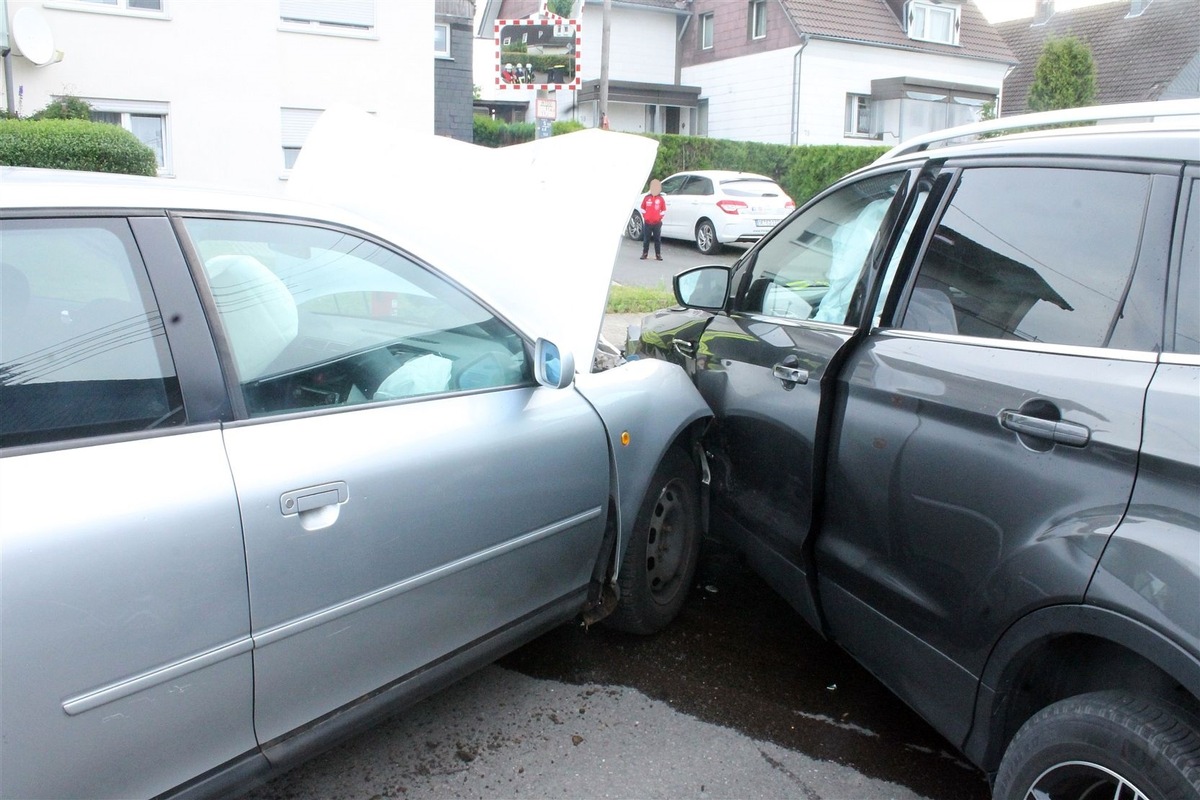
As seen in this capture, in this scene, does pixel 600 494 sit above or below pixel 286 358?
below

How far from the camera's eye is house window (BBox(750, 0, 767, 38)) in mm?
31261

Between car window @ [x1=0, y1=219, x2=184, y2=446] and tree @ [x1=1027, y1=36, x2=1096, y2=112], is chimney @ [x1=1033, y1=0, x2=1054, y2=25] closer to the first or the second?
tree @ [x1=1027, y1=36, x2=1096, y2=112]

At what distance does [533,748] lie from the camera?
3.22 meters

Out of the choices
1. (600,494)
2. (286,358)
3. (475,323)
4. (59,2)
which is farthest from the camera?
(59,2)

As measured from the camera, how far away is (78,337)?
7.35 feet

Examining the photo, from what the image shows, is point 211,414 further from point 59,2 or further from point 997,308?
point 59,2

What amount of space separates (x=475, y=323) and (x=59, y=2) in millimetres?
15239

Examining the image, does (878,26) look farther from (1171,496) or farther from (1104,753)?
(1104,753)

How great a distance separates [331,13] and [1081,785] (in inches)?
696

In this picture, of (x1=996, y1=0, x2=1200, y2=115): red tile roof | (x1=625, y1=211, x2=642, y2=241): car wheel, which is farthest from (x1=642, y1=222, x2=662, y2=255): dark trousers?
(x1=996, y1=0, x2=1200, y2=115): red tile roof

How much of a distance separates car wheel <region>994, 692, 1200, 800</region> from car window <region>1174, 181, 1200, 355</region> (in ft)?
2.52

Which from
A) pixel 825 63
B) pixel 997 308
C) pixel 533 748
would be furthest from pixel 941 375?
pixel 825 63

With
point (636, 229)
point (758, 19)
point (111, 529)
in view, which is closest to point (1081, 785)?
point (111, 529)

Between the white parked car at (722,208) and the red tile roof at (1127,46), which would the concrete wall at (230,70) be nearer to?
the white parked car at (722,208)
